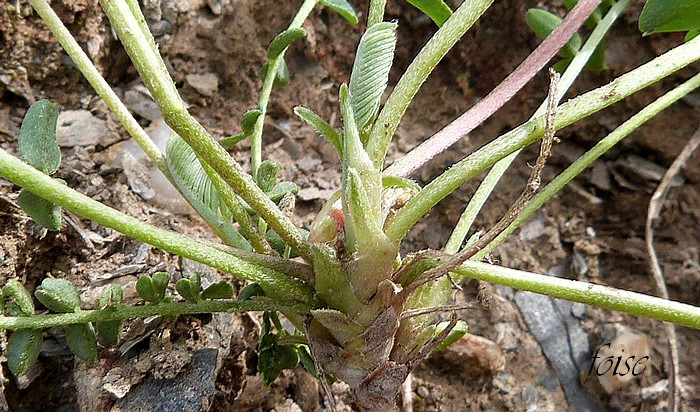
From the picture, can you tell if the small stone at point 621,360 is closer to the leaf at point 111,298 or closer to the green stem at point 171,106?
the green stem at point 171,106

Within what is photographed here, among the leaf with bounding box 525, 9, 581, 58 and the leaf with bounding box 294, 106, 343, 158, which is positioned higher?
the leaf with bounding box 525, 9, 581, 58


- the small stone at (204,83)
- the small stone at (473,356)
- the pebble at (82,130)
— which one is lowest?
the small stone at (473,356)

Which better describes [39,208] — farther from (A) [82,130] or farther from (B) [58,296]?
(A) [82,130]

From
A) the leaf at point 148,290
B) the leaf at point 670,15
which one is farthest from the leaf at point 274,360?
the leaf at point 670,15

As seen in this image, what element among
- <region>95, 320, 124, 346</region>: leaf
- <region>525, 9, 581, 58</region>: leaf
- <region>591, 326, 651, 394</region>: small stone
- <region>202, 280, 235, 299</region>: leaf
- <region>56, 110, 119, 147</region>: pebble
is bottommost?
<region>591, 326, 651, 394</region>: small stone

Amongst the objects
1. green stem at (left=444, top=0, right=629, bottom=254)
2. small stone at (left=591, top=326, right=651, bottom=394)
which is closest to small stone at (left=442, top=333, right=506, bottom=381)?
small stone at (left=591, top=326, right=651, bottom=394)

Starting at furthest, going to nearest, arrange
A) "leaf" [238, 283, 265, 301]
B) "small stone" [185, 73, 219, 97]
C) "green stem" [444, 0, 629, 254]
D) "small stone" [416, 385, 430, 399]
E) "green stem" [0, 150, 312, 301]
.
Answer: "small stone" [185, 73, 219, 97]
"small stone" [416, 385, 430, 399]
"green stem" [444, 0, 629, 254]
"leaf" [238, 283, 265, 301]
"green stem" [0, 150, 312, 301]

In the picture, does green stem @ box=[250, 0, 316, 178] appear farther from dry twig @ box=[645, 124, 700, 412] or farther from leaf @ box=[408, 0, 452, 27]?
dry twig @ box=[645, 124, 700, 412]
